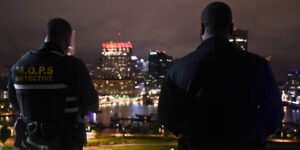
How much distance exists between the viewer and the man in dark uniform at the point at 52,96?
2.32 metres

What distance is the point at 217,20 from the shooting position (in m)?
1.92

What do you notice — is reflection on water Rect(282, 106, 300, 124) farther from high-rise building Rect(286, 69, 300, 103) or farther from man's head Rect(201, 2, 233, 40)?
high-rise building Rect(286, 69, 300, 103)

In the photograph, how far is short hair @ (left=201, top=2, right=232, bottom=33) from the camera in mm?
1914

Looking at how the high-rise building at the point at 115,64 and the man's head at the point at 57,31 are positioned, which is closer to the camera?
the man's head at the point at 57,31

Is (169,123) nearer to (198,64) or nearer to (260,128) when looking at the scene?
(198,64)

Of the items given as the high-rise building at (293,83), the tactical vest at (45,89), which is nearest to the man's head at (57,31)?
the tactical vest at (45,89)

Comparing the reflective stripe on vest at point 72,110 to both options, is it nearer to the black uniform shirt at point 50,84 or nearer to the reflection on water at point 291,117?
the black uniform shirt at point 50,84

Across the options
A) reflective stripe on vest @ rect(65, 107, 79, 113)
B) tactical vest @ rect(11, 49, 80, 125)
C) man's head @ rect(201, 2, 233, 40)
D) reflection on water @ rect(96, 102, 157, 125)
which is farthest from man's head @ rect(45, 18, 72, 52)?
reflection on water @ rect(96, 102, 157, 125)

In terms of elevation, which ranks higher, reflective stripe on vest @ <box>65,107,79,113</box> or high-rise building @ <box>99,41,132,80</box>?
high-rise building @ <box>99,41,132,80</box>

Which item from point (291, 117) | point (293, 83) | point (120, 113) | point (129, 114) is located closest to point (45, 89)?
point (129, 114)

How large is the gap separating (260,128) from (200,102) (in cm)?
55

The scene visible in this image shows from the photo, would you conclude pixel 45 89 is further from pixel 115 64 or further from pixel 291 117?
pixel 115 64

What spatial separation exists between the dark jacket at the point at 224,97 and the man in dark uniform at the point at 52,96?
1.18 m

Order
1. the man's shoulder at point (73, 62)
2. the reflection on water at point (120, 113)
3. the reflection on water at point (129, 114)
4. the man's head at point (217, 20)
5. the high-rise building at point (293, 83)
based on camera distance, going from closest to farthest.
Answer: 1. the man's head at point (217, 20)
2. the man's shoulder at point (73, 62)
3. the reflection on water at point (129, 114)
4. the reflection on water at point (120, 113)
5. the high-rise building at point (293, 83)
